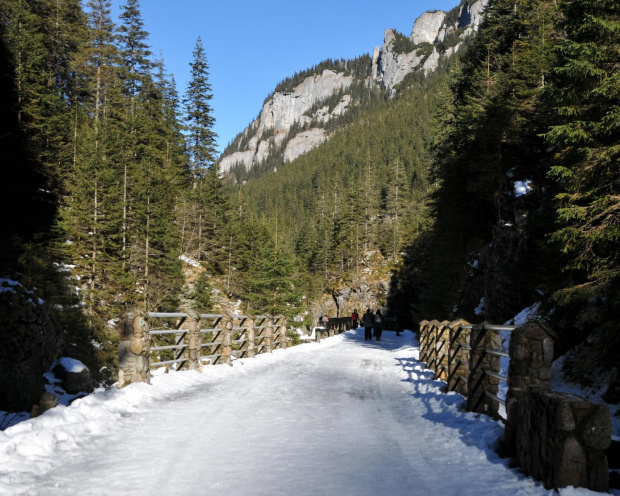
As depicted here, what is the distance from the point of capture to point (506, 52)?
30.4 meters

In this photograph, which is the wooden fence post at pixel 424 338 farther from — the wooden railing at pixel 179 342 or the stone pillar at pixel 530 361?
the stone pillar at pixel 530 361

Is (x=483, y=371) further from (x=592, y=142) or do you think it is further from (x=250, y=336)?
(x=250, y=336)

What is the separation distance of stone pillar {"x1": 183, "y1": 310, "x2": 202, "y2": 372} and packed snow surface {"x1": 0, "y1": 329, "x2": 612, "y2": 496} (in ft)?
6.24

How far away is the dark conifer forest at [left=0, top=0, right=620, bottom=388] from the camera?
1038cm

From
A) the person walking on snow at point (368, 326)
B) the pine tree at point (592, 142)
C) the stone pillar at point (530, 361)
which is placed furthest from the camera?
the person walking on snow at point (368, 326)

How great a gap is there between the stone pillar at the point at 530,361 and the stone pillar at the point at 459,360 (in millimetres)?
2652

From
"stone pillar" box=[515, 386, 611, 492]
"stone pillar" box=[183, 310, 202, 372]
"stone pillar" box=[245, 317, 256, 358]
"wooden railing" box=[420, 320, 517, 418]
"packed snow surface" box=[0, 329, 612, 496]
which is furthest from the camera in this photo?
"stone pillar" box=[245, 317, 256, 358]

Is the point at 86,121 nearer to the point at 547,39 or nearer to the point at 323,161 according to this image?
the point at 547,39

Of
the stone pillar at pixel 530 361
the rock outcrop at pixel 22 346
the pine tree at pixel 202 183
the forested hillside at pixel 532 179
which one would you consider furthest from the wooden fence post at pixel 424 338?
the pine tree at pixel 202 183

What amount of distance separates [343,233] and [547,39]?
52077mm

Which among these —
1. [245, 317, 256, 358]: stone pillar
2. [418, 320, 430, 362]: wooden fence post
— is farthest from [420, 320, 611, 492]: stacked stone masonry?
[245, 317, 256, 358]: stone pillar

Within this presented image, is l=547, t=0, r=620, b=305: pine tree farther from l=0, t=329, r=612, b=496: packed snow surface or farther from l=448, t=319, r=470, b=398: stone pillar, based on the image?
l=0, t=329, r=612, b=496: packed snow surface

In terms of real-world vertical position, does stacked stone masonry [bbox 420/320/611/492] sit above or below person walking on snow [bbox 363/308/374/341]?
above

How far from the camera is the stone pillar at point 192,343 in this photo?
11.3m
